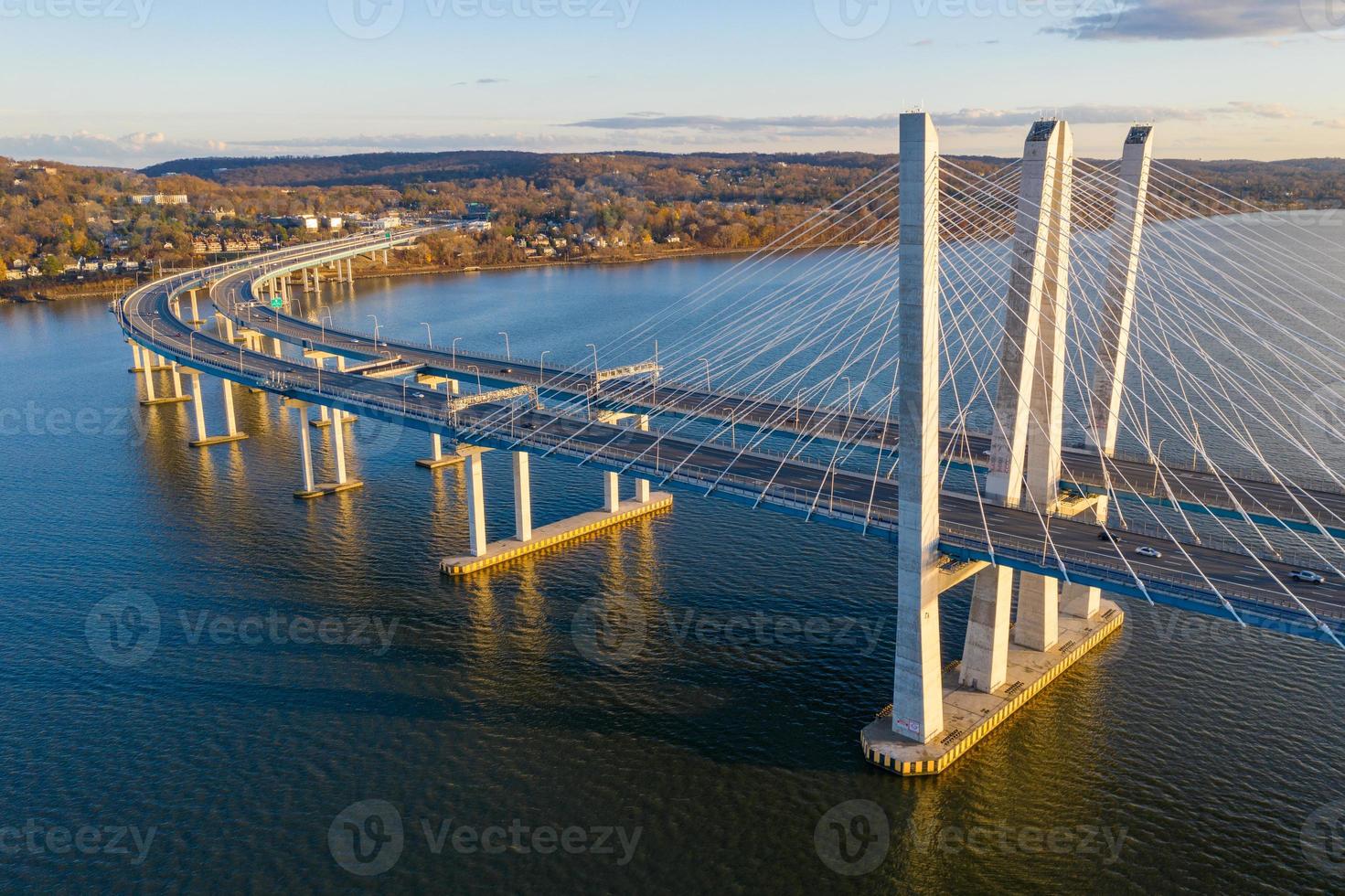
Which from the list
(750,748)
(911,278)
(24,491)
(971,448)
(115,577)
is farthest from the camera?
(24,491)

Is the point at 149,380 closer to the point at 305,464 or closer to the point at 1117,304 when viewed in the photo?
the point at 305,464

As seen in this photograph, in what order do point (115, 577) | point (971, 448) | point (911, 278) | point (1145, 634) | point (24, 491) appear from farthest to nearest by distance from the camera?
point (24, 491) < point (115, 577) < point (971, 448) < point (1145, 634) < point (911, 278)

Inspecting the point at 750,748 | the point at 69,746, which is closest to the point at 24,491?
the point at 69,746

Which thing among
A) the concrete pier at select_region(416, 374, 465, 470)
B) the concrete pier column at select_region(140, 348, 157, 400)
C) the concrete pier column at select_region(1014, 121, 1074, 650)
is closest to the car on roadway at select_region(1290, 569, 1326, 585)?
the concrete pier column at select_region(1014, 121, 1074, 650)

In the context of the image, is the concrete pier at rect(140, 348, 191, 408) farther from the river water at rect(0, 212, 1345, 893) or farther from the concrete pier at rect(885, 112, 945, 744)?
the concrete pier at rect(885, 112, 945, 744)

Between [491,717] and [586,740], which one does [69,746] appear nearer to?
[491,717]

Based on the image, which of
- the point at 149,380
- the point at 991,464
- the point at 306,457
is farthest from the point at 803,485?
the point at 149,380
